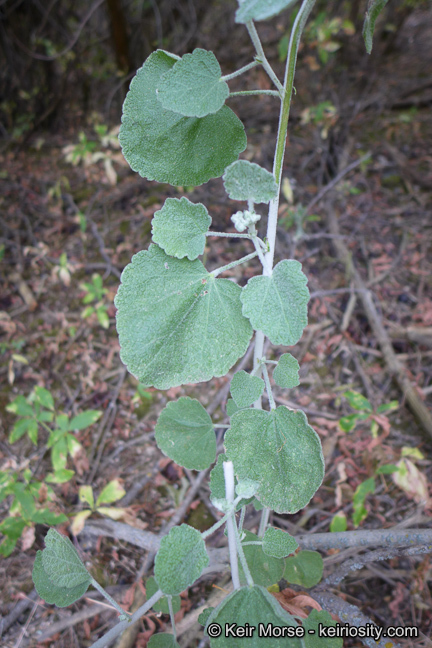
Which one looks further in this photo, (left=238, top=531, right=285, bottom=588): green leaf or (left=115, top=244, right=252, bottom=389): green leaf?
(left=238, top=531, right=285, bottom=588): green leaf

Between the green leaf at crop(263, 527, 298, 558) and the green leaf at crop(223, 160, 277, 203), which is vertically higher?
the green leaf at crop(223, 160, 277, 203)

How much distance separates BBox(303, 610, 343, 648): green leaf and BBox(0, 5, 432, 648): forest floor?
300 mm

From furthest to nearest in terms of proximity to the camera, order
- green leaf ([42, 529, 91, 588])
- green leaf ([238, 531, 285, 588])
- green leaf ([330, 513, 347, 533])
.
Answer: green leaf ([330, 513, 347, 533]) < green leaf ([238, 531, 285, 588]) < green leaf ([42, 529, 91, 588])

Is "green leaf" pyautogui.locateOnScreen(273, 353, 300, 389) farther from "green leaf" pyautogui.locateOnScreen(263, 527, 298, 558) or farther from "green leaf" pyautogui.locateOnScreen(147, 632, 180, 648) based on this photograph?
"green leaf" pyautogui.locateOnScreen(147, 632, 180, 648)

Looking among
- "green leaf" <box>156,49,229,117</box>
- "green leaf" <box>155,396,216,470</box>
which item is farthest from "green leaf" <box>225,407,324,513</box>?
"green leaf" <box>156,49,229,117</box>

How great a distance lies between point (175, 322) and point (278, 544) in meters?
0.49

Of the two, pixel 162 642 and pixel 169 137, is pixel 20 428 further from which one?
pixel 169 137

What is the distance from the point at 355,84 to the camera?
352cm

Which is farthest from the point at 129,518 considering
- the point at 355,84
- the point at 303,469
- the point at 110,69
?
the point at 110,69

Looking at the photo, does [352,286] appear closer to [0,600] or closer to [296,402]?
[296,402]

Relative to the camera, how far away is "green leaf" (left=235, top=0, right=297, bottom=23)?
489mm

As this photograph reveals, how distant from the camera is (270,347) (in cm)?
185

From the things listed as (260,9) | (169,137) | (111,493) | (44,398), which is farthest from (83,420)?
(260,9)

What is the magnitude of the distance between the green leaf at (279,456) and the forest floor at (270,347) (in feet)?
2.01
